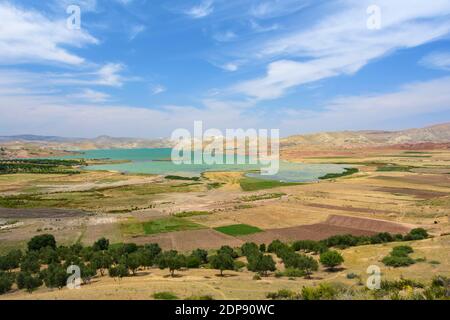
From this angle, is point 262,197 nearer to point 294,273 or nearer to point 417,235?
point 417,235

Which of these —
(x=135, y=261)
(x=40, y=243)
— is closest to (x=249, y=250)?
(x=135, y=261)

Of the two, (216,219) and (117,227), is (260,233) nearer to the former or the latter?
(216,219)

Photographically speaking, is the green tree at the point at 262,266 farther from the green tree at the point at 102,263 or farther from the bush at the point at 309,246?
the green tree at the point at 102,263

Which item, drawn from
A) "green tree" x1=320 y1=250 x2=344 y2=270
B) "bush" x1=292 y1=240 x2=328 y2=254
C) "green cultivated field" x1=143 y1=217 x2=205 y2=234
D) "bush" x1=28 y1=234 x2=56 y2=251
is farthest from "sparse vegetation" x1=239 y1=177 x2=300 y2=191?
"green tree" x1=320 y1=250 x2=344 y2=270

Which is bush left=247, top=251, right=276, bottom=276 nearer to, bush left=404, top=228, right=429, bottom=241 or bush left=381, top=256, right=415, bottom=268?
bush left=381, top=256, right=415, bottom=268

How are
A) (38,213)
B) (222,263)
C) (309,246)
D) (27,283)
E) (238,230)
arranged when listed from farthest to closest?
(38,213) → (238,230) → (309,246) → (222,263) → (27,283)

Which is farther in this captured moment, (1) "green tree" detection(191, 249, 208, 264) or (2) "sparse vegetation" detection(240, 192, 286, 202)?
(2) "sparse vegetation" detection(240, 192, 286, 202)

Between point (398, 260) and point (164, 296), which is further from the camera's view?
point (398, 260)

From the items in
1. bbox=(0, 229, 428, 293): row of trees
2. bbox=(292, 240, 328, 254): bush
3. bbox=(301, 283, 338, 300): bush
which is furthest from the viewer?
bbox=(292, 240, 328, 254): bush

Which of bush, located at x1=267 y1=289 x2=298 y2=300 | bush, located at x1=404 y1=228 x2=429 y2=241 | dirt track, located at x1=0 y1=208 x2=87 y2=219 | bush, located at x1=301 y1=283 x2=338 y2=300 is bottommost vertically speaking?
dirt track, located at x1=0 y1=208 x2=87 y2=219
